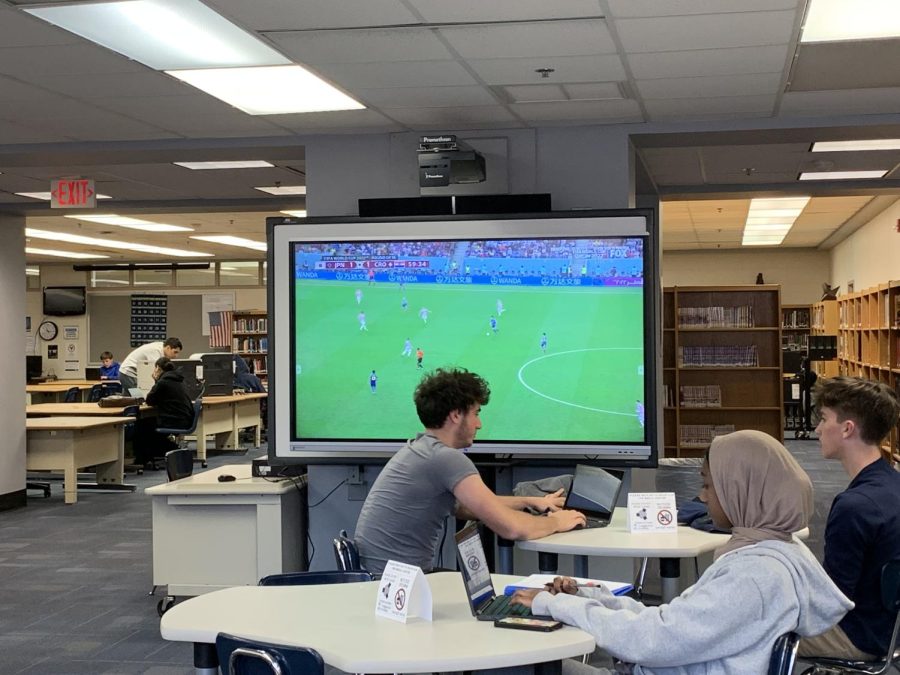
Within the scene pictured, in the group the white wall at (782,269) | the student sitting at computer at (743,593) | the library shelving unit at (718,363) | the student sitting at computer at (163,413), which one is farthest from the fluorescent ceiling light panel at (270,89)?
the white wall at (782,269)

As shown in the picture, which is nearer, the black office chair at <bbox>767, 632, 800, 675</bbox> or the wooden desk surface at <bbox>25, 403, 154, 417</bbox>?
the black office chair at <bbox>767, 632, 800, 675</bbox>

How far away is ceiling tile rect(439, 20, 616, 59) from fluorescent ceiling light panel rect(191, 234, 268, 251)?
11324 millimetres

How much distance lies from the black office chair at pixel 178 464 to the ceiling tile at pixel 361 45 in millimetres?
2838

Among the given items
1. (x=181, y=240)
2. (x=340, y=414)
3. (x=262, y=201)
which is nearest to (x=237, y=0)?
(x=340, y=414)

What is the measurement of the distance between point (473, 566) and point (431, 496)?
121 cm

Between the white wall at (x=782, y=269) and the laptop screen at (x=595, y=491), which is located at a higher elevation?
the white wall at (x=782, y=269)

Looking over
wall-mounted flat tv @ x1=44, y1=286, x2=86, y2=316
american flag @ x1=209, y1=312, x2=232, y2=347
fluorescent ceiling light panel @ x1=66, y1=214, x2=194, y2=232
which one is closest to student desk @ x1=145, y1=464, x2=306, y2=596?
fluorescent ceiling light panel @ x1=66, y1=214, x2=194, y2=232

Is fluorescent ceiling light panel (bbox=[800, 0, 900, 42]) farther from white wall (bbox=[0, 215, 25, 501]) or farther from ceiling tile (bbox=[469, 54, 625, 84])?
white wall (bbox=[0, 215, 25, 501])

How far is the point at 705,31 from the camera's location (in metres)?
4.62

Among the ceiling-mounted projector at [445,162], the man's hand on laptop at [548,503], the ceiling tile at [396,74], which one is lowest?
the man's hand on laptop at [548,503]

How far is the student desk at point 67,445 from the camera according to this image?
34.2 ft

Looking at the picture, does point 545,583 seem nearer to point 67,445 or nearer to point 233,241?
point 67,445

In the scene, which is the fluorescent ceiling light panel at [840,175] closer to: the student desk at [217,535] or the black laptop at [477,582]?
the student desk at [217,535]

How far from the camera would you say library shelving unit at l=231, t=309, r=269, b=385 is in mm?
19422
